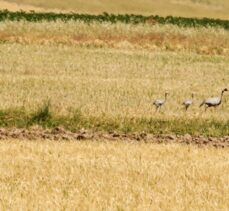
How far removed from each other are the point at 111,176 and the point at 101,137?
4.41 m

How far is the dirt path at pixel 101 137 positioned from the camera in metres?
16.7

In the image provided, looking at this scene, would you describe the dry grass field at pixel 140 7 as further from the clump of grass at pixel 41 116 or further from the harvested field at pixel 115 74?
the clump of grass at pixel 41 116

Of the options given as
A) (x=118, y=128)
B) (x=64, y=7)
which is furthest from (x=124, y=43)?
(x=64, y=7)

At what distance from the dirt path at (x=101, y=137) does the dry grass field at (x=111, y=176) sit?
0.86 m

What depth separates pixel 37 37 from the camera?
45.8 meters

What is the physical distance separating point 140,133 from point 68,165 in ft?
15.6

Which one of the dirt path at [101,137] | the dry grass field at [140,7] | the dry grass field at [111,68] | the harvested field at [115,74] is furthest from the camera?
the dry grass field at [140,7]

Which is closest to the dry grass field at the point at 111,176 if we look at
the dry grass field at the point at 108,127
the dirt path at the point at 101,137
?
the dry grass field at the point at 108,127

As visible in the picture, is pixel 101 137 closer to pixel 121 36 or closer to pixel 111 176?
pixel 111 176

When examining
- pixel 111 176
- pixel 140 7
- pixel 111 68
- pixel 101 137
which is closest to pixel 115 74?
pixel 111 68

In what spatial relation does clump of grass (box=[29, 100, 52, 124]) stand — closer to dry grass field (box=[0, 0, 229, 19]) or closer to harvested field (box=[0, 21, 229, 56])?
harvested field (box=[0, 21, 229, 56])

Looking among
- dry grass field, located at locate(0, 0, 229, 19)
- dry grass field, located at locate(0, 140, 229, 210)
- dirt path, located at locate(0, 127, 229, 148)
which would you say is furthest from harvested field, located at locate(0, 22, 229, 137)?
dry grass field, located at locate(0, 0, 229, 19)

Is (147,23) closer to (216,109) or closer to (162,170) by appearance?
(216,109)

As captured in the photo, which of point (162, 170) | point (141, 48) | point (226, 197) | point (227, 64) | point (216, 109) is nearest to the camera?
point (226, 197)
